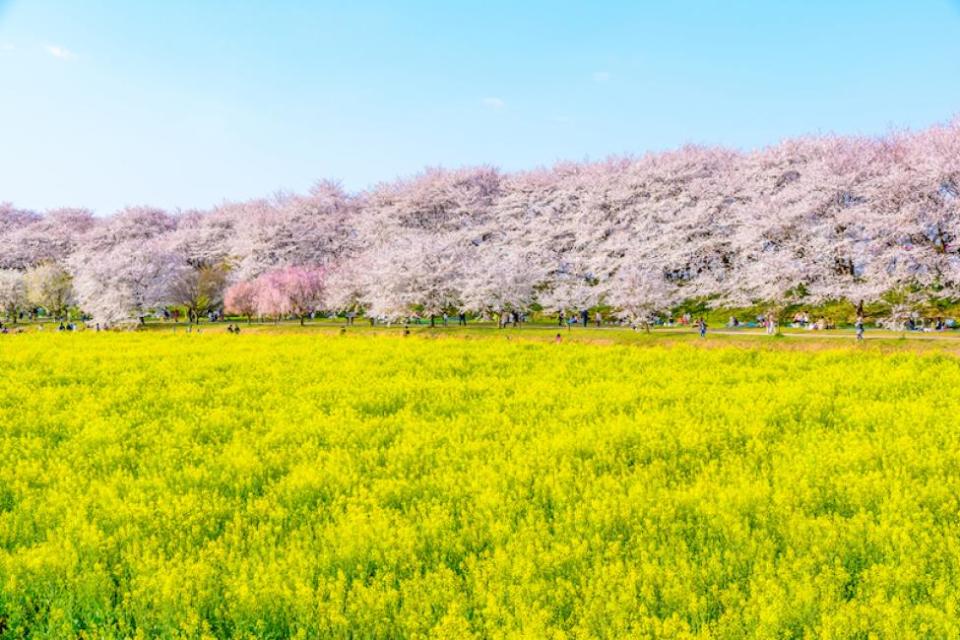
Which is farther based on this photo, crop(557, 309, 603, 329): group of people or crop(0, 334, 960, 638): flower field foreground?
crop(557, 309, 603, 329): group of people

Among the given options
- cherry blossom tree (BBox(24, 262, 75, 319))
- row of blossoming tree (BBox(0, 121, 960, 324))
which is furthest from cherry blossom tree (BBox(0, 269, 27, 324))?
cherry blossom tree (BBox(24, 262, 75, 319))

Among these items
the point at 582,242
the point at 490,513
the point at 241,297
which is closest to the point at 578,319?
the point at 582,242

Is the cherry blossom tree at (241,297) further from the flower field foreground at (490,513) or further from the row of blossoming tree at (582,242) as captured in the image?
the flower field foreground at (490,513)

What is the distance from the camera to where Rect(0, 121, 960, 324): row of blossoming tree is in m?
51.2

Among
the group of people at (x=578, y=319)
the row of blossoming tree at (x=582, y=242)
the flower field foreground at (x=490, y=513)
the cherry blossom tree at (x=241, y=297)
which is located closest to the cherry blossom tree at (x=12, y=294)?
the row of blossoming tree at (x=582, y=242)

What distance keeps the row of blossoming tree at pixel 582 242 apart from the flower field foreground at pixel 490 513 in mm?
41547

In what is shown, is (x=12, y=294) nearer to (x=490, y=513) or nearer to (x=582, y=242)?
(x=582, y=242)

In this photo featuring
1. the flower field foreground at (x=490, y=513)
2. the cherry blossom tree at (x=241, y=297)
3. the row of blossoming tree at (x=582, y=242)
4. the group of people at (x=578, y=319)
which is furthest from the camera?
the cherry blossom tree at (x=241, y=297)

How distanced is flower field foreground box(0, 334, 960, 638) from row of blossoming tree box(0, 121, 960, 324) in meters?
41.5

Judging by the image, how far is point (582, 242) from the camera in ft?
236

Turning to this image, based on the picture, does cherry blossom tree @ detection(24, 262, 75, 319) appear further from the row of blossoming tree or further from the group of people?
the group of people

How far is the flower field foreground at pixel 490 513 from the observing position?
5.64 metres

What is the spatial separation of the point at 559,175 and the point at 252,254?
142ft

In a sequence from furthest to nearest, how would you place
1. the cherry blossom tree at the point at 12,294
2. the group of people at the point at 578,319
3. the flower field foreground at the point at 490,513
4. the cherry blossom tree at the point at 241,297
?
the cherry blossom tree at the point at 12,294 < the cherry blossom tree at the point at 241,297 < the group of people at the point at 578,319 < the flower field foreground at the point at 490,513
